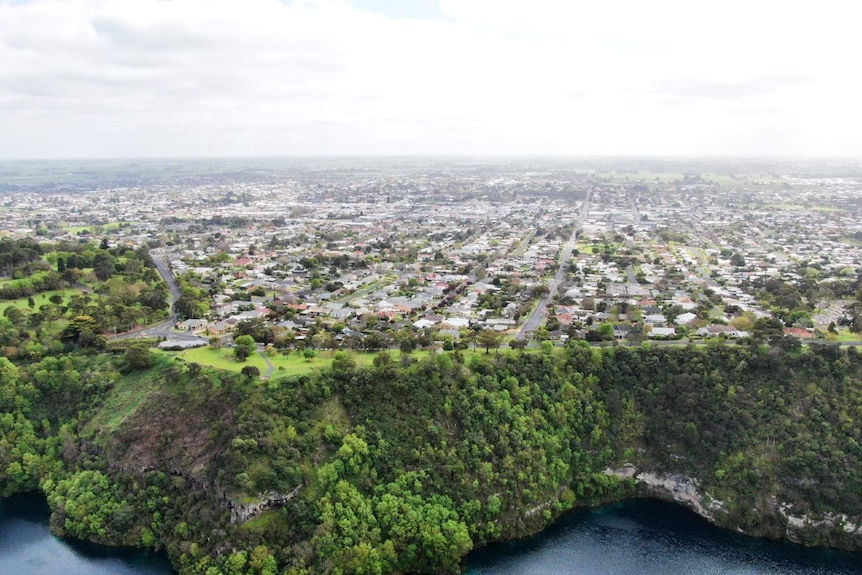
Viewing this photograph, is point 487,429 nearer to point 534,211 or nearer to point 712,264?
point 712,264

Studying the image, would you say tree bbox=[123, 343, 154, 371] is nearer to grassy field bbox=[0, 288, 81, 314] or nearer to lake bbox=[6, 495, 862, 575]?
lake bbox=[6, 495, 862, 575]

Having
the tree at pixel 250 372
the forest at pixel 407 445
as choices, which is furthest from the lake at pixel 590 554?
the tree at pixel 250 372

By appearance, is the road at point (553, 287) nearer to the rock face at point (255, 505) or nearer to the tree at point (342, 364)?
the tree at point (342, 364)

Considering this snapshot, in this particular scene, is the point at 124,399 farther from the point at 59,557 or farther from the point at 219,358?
the point at 59,557

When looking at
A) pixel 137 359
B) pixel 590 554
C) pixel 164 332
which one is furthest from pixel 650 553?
pixel 164 332

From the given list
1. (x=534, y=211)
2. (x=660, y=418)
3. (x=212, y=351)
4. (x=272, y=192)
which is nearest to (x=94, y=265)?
(x=212, y=351)

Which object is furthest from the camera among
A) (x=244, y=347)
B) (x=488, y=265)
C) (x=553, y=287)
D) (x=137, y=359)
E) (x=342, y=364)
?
(x=488, y=265)
